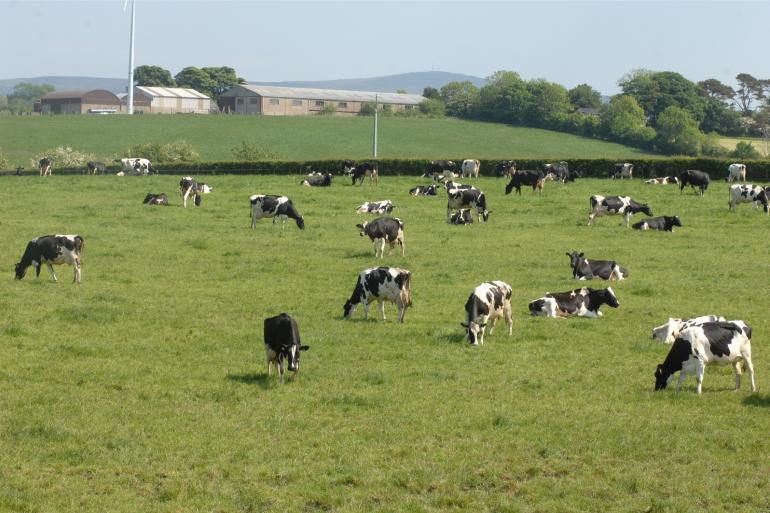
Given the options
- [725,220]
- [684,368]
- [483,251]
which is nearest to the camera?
[684,368]

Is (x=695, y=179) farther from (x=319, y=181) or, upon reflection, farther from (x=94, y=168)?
(x=94, y=168)

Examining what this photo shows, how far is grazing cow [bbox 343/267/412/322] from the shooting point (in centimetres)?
2266

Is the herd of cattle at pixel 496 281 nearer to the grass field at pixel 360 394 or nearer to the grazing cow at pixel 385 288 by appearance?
the grazing cow at pixel 385 288

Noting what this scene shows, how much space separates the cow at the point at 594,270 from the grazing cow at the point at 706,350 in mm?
12313

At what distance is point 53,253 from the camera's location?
28.2m

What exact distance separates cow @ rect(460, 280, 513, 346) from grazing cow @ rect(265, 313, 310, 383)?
13.7 feet

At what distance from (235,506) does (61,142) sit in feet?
332

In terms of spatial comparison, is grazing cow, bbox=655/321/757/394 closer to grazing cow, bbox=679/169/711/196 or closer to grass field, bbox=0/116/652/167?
grazing cow, bbox=679/169/711/196

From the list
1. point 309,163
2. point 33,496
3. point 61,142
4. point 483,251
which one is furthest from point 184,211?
point 61,142

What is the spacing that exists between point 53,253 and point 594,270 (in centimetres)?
1485

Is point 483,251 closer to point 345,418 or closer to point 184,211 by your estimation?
point 184,211

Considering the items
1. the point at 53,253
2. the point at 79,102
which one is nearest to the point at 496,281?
the point at 53,253

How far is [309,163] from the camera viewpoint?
66.1 meters

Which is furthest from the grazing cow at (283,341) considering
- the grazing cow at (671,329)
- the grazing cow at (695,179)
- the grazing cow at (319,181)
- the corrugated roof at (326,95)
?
the corrugated roof at (326,95)
